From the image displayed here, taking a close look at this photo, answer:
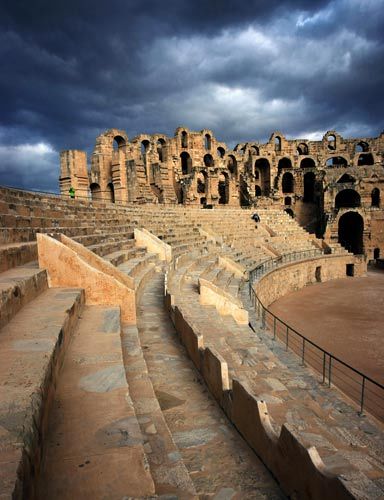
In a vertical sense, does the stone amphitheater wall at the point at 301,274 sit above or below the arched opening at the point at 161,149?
below

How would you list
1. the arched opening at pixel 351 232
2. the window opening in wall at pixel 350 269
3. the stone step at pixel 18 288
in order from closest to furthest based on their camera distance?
1. the stone step at pixel 18 288
2. the window opening in wall at pixel 350 269
3. the arched opening at pixel 351 232

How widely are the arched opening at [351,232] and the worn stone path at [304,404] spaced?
84.3 feet

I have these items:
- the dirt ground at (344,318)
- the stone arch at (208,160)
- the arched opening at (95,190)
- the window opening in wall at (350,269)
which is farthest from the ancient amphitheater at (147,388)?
the stone arch at (208,160)

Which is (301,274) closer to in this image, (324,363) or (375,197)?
(324,363)

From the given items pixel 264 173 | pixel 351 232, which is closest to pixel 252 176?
pixel 264 173

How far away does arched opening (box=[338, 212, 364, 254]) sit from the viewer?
28667mm

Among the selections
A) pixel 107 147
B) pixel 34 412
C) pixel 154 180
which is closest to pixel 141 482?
pixel 34 412

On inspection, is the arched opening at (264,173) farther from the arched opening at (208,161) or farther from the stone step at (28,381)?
the stone step at (28,381)

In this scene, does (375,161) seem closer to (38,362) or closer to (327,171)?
(327,171)

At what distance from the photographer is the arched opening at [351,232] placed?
94.1 feet

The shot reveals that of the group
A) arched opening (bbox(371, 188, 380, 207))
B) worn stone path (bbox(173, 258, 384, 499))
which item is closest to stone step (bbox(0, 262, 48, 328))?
worn stone path (bbox(173, 258, 384, 499))

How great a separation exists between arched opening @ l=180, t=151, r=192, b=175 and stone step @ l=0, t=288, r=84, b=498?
1231 inches

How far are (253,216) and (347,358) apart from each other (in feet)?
49.9

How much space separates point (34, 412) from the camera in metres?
1.84
